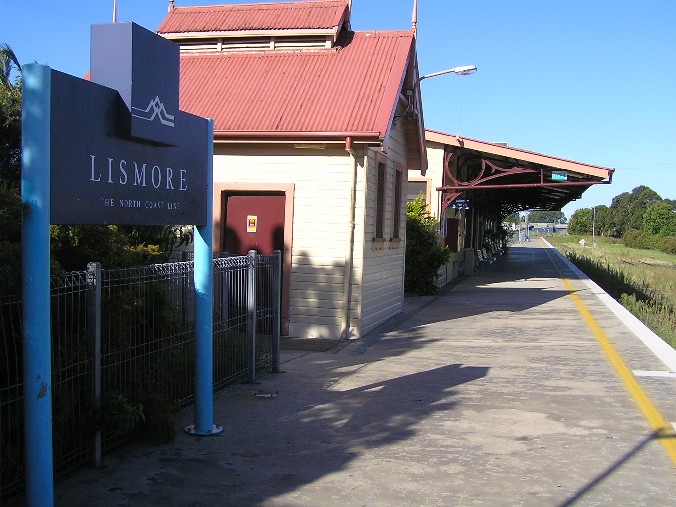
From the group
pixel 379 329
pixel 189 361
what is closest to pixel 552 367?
pixel 379 329

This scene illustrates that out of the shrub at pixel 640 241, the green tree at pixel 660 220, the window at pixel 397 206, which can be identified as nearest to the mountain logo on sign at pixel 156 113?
the window at pixel 397 206

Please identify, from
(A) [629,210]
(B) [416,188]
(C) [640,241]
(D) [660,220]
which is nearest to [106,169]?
(B) [416,188]

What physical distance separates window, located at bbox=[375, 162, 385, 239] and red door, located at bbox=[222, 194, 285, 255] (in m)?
1.88

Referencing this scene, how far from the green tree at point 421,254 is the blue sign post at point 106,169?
45.2 ft

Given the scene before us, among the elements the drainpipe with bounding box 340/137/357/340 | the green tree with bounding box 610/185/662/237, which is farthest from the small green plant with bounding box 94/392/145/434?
the green tree with bounding box 610/185/662/237

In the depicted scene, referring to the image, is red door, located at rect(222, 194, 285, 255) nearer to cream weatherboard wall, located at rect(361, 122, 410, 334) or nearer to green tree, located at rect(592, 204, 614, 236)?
cream weatherboard wall, located at rect(361, 122, 410, 334)

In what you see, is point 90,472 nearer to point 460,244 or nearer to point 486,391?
point 486,391

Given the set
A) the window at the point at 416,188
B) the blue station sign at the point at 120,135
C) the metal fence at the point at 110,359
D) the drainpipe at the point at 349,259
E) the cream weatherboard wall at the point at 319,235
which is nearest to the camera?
the blue station sign at the point at 120,135

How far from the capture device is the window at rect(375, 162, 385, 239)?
1347 centimetres

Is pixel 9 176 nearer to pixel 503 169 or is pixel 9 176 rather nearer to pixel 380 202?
pixel 380 202

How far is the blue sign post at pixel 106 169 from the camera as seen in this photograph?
4316 millimetres

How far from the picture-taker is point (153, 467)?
5.54 meters

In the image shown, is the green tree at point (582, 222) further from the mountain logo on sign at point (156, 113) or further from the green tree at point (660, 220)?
the mountain logo on sign at point (156, 113)

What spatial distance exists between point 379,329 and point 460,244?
1653 cm
